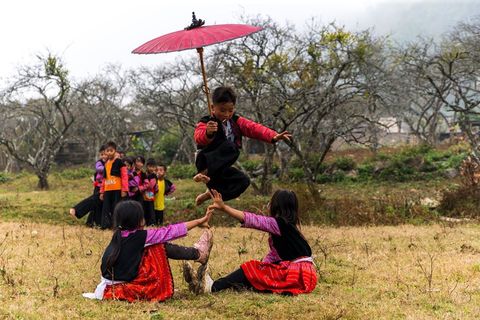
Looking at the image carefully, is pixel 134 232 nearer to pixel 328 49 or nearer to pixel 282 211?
pixel 282 211

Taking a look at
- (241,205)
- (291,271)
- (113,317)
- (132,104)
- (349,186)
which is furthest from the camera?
(132,104)

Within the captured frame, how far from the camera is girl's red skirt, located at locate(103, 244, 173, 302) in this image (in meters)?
4.82

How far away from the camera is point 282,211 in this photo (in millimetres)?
5305

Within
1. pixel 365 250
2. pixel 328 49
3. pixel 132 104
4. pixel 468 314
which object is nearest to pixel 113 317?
pixel 468 314

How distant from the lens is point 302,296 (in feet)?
16.5

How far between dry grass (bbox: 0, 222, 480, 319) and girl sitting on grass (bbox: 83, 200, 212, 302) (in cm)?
17

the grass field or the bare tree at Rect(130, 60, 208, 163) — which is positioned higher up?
the bare tree at Rect(130, 60, 208, 163)

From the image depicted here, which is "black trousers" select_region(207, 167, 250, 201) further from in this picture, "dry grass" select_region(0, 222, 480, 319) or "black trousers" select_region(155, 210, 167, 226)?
"black trousers" select_region(155, 210, 167, 226)

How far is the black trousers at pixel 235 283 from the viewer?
5328mm

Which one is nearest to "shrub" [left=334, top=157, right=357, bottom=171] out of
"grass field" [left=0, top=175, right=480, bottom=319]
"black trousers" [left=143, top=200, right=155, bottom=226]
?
"grass field" [left=0, top=175, right=480, bottom=319]

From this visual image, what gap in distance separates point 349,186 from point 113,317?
52.3 ft

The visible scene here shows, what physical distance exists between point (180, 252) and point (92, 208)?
5.55 meters

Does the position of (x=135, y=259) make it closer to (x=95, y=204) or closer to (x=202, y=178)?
(x=202, y=178)

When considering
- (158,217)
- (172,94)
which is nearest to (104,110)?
(172,94)
